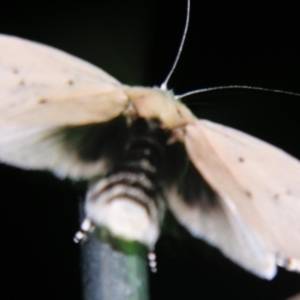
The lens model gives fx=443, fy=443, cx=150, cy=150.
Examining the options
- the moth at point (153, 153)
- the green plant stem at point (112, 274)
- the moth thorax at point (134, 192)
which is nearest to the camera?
the green plant stem at point (112, 274)

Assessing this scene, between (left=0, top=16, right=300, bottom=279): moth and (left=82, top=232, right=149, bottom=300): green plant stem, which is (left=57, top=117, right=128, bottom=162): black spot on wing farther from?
(left=82, top=232, right=149, bottom=300): green plant stem

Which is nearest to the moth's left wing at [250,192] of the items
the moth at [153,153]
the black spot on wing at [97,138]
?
the moth at [153,153]

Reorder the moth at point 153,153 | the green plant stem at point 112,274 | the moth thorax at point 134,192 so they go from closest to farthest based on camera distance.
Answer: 1. the green plant stem at point 112,274
2. the moth thorax at point 134,192
3. the moth at point 153,153

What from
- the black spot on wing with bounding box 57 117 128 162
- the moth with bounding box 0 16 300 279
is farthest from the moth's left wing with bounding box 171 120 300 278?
the black spot on wing with bounding box 57 117 128 162

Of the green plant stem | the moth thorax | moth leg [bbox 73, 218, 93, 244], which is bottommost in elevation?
moth leg [bbox 73, 218, 93, 244]

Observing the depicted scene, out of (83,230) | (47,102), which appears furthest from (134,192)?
(47,102)

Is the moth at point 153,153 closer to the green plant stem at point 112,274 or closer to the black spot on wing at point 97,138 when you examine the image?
the black spot on wing at point 97,138


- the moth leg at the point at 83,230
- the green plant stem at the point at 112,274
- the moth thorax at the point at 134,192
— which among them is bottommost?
the moth leg at the point at 83,230

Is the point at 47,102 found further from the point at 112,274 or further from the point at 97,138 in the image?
the point at 112,274
